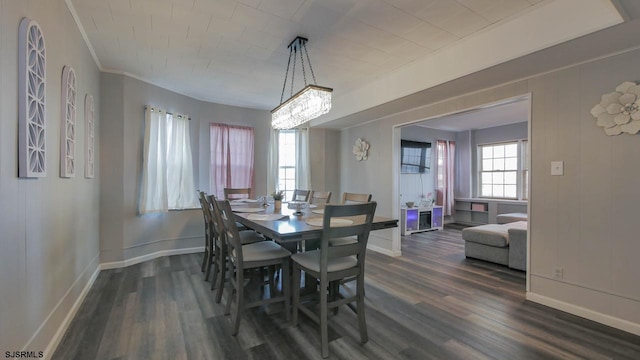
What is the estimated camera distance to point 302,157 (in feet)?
17.9

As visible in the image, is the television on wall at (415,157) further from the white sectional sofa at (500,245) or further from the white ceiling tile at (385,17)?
the white ceiling tile at (385,17)

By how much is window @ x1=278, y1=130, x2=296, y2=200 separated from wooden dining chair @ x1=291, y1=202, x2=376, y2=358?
3.34 meters

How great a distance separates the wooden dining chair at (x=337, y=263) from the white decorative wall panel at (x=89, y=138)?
2.44 meters

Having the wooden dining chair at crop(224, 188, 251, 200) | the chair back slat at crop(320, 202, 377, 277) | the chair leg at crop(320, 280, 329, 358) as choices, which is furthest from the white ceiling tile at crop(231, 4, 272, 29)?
the wooden dining chair at crop(224, 188, 251, 200)

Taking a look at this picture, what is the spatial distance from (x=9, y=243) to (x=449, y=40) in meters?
3.52

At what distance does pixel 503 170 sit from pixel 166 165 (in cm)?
730

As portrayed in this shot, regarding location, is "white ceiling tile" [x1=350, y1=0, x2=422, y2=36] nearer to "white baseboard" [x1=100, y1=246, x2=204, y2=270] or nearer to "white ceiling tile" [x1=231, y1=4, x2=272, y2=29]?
"white ceiling tile" [x1=231, y1=4, x2=272, y2=29]

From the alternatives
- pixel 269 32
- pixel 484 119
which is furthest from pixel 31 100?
pixel 484 119

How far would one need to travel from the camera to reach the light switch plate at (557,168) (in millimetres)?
2566

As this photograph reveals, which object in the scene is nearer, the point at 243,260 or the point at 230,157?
the point at 243,260

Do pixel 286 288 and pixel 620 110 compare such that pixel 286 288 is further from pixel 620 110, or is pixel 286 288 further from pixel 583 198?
pixel 620 110

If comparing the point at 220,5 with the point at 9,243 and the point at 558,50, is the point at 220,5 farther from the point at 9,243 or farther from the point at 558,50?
the point at 558,50

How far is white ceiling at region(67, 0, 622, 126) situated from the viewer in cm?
216

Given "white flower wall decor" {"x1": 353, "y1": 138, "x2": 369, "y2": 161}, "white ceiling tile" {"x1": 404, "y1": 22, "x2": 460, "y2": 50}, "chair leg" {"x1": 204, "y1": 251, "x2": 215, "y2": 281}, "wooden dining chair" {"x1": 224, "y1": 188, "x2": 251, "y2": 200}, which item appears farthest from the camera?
"white flower wall decor" {"x1": 353, "y1": 138, "x2": 369, "y2": 161}
